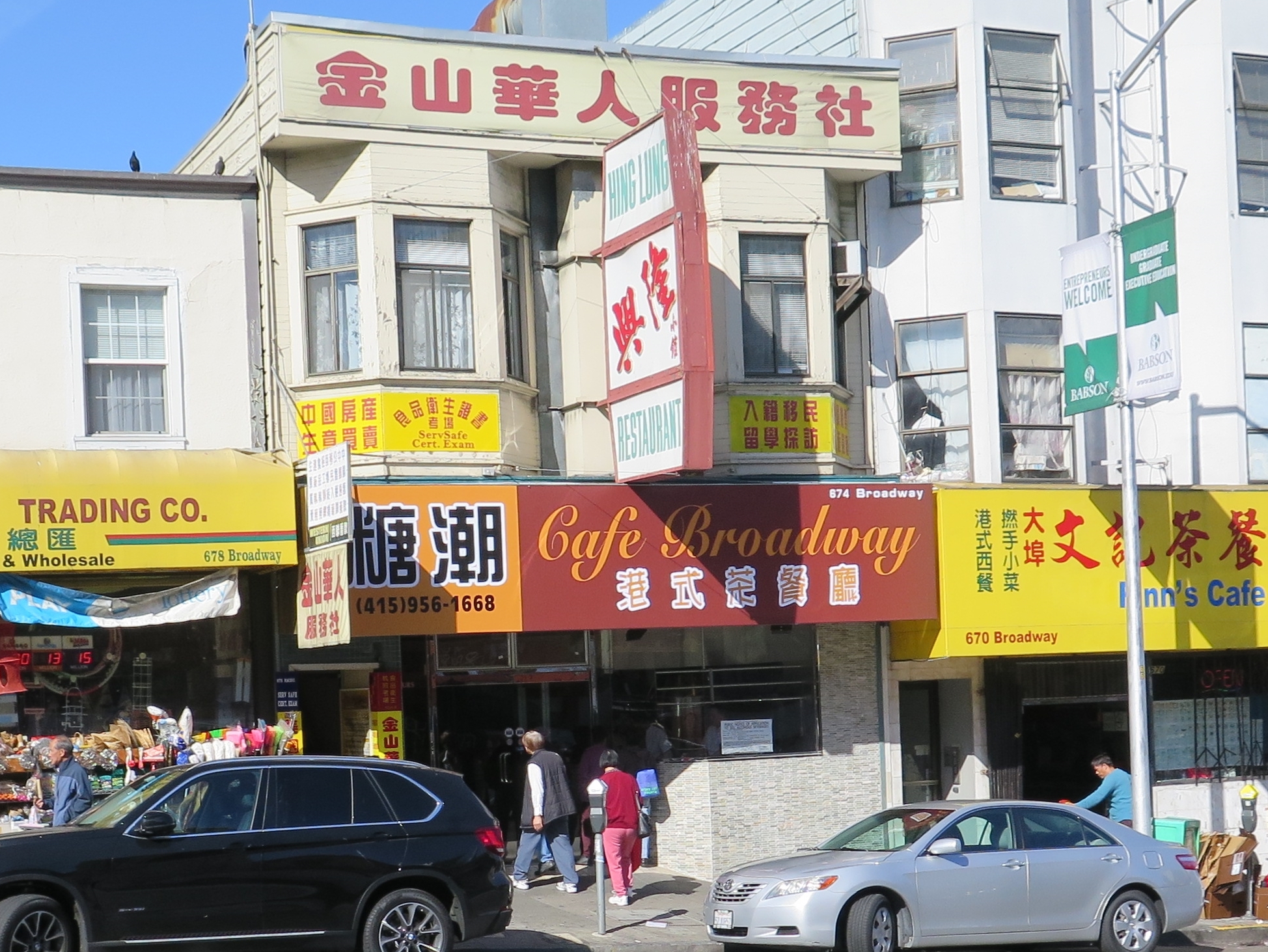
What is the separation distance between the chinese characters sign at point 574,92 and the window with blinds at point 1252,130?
4.78 m

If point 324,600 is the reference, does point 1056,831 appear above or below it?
below

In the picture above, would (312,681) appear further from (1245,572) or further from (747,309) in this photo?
(1245,572)

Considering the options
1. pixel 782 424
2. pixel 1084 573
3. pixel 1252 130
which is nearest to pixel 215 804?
pixel 782 424

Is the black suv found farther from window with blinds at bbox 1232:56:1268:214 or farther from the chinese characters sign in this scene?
window with blinds at bbox 1232:56:1268:214

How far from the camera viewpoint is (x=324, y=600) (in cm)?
1545

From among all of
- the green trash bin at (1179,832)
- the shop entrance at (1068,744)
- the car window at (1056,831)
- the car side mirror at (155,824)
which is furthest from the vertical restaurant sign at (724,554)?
the car side mirror at (155,824)

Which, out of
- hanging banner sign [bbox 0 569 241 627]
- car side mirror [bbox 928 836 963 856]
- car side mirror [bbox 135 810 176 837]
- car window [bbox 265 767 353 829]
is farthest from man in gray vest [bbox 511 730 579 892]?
car side mirror [bbox 135 810 176 837]

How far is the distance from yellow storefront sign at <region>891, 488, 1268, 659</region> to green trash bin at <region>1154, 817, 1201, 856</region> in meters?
2.25

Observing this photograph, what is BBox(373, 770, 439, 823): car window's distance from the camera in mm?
12500

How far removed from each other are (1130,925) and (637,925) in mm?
4418

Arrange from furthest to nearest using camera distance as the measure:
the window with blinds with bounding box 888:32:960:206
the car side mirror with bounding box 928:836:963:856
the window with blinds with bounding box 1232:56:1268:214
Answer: the window with blinds with bounding box 1232:56:1268:214 < the window with blinds with bounding box 888:32:960:206 < the car side mirror with bounding box 928:836:963:856

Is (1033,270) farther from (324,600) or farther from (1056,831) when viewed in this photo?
(324,600)

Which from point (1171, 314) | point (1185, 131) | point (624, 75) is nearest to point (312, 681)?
point (624, 75)

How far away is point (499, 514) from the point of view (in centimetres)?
1695
